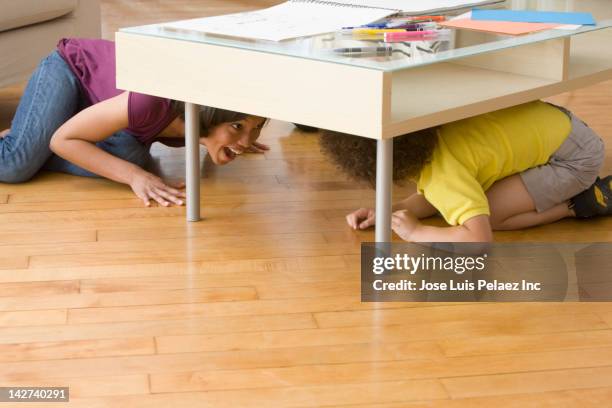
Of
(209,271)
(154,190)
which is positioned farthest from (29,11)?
(209,271)

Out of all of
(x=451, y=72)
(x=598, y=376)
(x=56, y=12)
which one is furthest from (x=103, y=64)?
(x=598, y=376)

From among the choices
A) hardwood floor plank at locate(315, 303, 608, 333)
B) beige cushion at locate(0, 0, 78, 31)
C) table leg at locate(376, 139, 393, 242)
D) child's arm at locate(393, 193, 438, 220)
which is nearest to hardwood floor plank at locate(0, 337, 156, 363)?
hardwood floor plank at locate(315, 303, 608, 333)

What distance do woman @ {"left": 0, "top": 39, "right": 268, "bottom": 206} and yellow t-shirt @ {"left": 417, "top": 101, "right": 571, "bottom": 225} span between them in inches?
14.2

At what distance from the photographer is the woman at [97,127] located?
1.65 metres

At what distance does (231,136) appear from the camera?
1.63 meters

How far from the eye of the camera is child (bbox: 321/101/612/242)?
4.50ft

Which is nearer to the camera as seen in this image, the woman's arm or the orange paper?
the orange paper

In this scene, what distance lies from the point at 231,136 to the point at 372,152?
30 cm

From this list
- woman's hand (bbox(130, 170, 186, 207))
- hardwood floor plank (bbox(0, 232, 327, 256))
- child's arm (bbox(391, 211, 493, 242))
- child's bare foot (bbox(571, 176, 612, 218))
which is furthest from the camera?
woman's hand (bbox(130, 170, 186, 207))

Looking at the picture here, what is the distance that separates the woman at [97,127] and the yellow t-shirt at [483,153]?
0.36 metres

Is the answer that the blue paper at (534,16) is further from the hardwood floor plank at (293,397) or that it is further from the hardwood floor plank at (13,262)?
the hardwood floor plank at (13,262)

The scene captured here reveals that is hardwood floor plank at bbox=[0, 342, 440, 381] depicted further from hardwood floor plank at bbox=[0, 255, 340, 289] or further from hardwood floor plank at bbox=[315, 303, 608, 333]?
hardwood floor plank at bbox=[0, 255, 340, 289]

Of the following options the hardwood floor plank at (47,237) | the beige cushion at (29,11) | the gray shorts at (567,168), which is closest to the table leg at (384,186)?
the gray shorts at (567,168)

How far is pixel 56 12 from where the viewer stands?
2.18m
